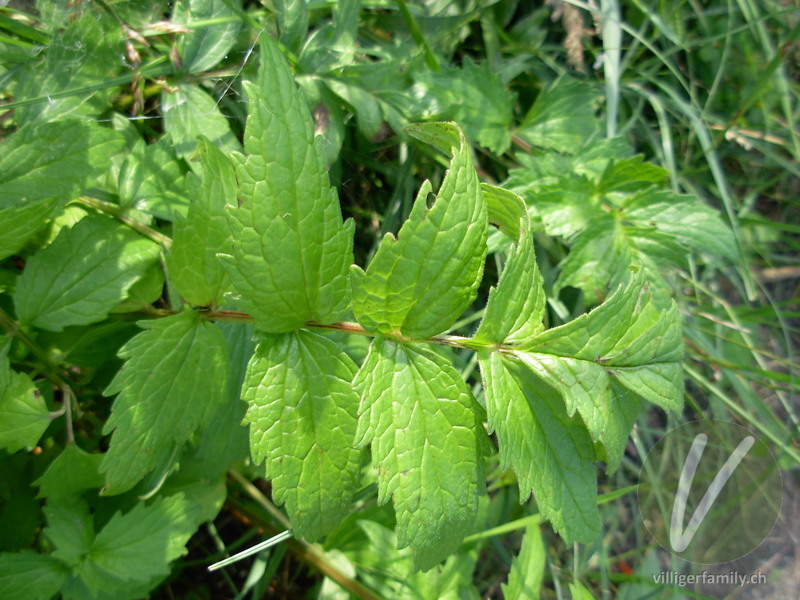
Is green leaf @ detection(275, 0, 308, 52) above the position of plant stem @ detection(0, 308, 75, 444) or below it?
above

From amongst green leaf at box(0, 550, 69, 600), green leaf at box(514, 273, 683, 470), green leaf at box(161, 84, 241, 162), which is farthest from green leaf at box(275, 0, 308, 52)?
green leaf at box(0, 550, 69, 600)

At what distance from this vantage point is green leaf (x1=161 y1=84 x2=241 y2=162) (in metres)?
1.39

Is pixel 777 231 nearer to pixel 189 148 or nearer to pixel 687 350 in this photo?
pixel 687 350

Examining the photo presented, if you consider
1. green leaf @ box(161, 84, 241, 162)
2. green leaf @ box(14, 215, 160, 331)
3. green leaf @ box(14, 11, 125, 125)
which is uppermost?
green leaf @ box(14, 11, 125, 125)

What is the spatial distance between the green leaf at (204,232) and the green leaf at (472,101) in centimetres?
74

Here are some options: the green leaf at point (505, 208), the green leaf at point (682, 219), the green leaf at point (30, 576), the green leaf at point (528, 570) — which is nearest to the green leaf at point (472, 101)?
the green leaf at point (682, 219)

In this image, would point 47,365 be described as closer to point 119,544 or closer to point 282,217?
point 119,544

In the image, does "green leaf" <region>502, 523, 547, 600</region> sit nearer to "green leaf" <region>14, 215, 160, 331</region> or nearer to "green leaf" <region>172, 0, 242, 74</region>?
"green leaf" <region>14, 215, 160, 331</region>

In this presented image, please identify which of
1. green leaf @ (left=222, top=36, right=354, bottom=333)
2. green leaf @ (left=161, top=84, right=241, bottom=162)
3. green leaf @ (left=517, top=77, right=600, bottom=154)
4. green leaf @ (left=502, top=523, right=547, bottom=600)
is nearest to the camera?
green leaf @ (left=222, top=36, right=354, bottom=333)

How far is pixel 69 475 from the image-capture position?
129 cm

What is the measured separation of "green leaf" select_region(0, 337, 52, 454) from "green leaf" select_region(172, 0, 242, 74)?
2.54 ft

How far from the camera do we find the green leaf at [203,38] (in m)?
1.46

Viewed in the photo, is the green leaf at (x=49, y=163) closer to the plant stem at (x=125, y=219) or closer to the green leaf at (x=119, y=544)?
the plant stem at (x=125, y=219)

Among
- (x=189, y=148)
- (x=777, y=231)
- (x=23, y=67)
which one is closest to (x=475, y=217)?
(x=189, y=148)
